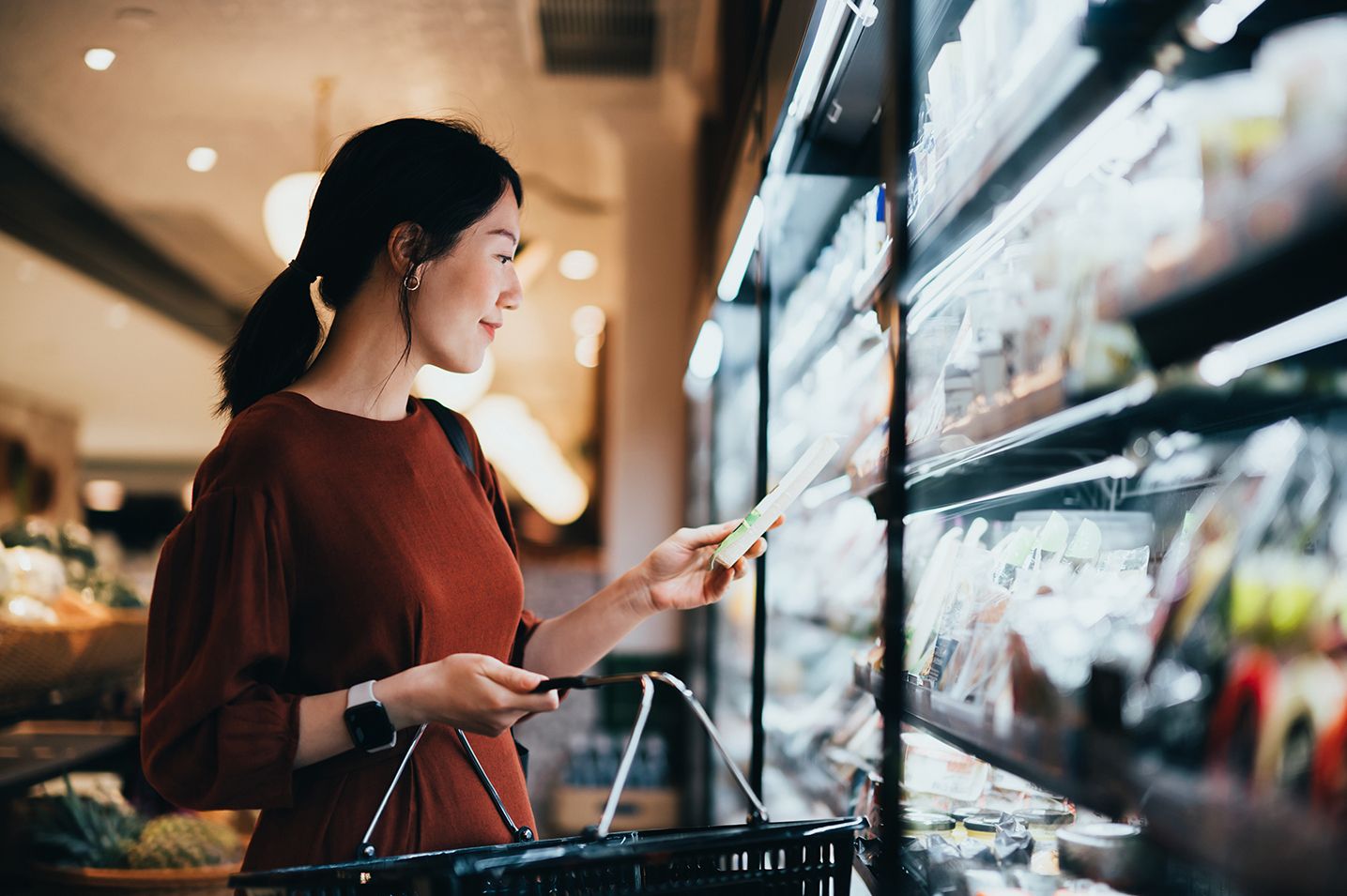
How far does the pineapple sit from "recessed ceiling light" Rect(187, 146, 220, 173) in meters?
3.90

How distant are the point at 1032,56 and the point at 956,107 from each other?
29 centimetres

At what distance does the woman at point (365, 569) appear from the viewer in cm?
126

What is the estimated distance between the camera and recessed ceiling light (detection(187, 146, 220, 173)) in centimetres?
573

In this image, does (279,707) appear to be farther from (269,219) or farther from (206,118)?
(206,118)

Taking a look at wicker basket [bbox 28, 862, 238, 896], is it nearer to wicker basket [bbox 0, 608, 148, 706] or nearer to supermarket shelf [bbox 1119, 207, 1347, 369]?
wicker basket [bbox 0, 608, 148, 706]

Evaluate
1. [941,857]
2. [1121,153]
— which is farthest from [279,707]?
[1121,153]

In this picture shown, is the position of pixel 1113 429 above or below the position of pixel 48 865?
above

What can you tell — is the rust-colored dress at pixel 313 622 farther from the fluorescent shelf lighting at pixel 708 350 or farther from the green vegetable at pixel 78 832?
the green vegetable at pixel 78 832

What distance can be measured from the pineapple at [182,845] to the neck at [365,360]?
6.57 feet

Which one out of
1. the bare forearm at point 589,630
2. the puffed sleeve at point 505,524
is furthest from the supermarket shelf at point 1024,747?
the puffed sleeve at point 505,524

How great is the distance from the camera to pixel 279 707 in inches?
50.2

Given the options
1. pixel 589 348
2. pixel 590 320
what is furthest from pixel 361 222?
pixel 589 348

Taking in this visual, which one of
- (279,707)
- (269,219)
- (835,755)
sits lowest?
(835,755)

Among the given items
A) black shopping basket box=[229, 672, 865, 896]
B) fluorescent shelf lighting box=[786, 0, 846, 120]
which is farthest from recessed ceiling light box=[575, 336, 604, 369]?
black shopping basket box=[229, 672, 865, 896]
